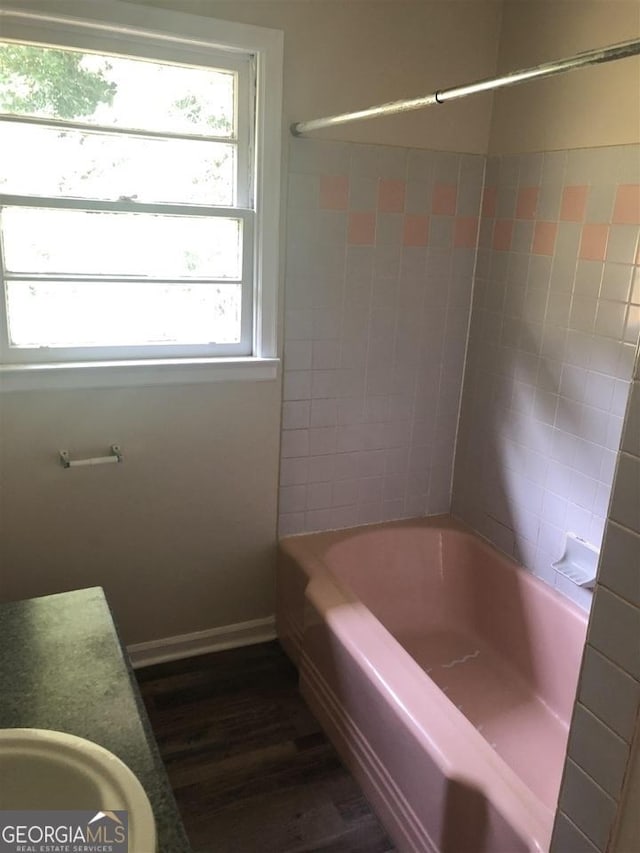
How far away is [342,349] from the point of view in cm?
239

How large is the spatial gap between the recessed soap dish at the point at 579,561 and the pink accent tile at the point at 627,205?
96cm

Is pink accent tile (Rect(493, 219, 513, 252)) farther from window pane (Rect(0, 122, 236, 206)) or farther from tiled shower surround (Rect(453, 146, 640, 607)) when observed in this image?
window pane (Rect(0, 122, 236, 206))

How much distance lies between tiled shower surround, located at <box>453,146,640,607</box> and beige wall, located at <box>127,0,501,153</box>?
25 cm

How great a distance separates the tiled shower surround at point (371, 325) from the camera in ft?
7.39

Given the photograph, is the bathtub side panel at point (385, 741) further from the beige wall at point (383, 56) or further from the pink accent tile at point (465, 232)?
the beige wall at point (383, 56)

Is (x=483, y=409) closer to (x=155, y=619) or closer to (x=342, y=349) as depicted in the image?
(x=342, y=349)

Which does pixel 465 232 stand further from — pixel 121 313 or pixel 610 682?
pixel 610 682

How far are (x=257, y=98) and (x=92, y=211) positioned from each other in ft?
1.99

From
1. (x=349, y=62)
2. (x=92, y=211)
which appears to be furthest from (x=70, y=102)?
(x=349, y=62)

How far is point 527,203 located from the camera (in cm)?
226

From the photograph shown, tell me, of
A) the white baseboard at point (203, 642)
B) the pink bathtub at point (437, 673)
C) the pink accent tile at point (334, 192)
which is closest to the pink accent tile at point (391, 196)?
the pink accent tile at point (334, 192)

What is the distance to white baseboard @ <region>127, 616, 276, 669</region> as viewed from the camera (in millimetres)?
2400

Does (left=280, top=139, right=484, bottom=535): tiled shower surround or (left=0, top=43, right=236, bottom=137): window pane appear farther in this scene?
(left=280, top=139, right=484, bottom=535): tiled shower surround

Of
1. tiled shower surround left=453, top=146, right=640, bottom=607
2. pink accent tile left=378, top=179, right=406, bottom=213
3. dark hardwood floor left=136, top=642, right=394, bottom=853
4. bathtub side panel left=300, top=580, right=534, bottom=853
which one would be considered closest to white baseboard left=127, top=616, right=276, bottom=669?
dark hardwood floor left=136, top=642, right=394, bottom=853
